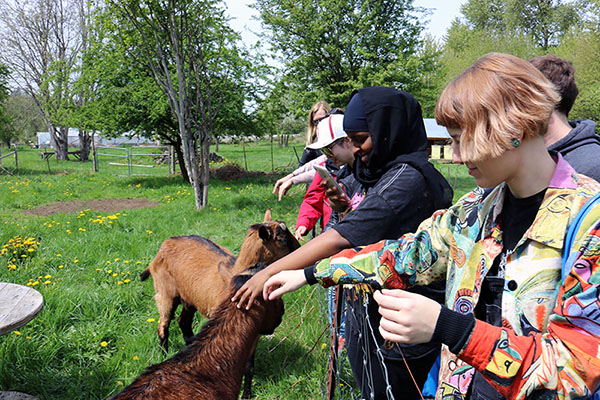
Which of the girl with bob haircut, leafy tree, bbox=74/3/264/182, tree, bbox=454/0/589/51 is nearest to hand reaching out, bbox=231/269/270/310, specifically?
the girl with bob haircut

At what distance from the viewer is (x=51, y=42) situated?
29.3m

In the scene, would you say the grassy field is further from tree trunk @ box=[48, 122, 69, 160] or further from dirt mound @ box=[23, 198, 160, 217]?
tree trunk @ box=[48, 122, 69, 160]

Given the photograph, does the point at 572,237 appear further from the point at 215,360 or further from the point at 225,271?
the point at 225,271

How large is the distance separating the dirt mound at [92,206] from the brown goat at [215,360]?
9.35 m

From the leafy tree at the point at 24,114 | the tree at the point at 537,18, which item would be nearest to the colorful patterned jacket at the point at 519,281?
the tree at the point at 537,18

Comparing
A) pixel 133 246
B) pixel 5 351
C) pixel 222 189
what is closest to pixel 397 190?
pixel 5 351

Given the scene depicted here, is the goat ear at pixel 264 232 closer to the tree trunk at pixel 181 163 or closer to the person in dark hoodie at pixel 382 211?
the person in dark hoodie at pixel 382 211

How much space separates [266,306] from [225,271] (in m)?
1.44

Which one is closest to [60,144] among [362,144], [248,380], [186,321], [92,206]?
[92,206]

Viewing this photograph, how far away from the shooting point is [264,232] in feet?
10.1

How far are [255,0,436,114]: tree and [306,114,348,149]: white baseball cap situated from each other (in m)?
17.6

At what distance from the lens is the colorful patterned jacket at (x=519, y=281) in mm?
958

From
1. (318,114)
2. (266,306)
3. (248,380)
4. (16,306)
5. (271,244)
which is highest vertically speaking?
(318,114)

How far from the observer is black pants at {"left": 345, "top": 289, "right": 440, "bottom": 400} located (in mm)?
1980
